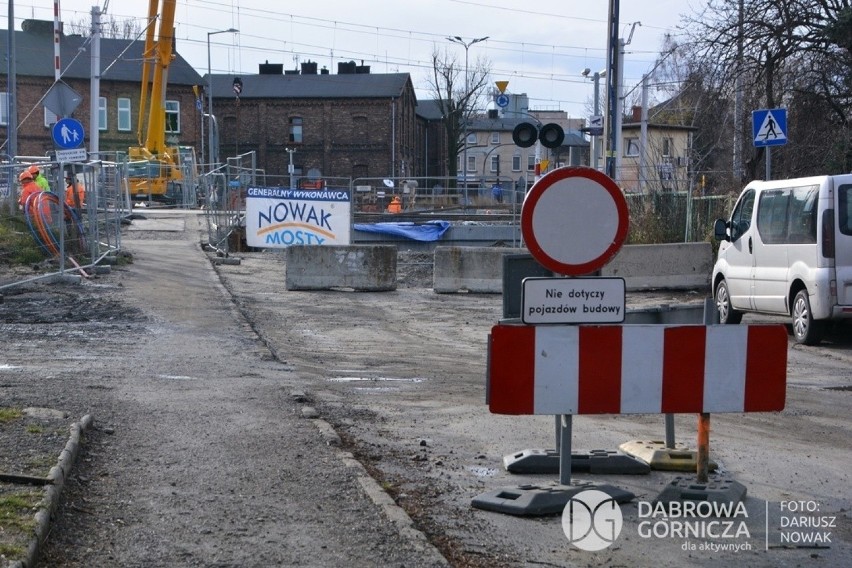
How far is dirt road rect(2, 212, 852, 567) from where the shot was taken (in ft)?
17.2

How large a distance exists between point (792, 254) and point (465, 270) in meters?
8.00

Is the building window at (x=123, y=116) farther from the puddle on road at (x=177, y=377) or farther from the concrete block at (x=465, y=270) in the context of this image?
the puddle on road at (x=177, y=377)

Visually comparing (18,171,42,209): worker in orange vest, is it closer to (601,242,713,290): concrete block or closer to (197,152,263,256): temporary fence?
(197,152,263,256): temporary fence

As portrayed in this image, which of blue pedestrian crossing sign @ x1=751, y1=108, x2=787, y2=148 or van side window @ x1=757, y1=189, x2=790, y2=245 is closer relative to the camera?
van side window @ x1=757, y1=189, x2=790, y2=245

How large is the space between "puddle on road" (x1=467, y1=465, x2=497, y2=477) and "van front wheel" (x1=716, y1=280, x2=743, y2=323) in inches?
396

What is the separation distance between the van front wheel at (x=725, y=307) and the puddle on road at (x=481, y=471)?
33.0 ft

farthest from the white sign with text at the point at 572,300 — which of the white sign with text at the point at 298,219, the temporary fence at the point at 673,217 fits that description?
the white sign with text at the point at 298,219

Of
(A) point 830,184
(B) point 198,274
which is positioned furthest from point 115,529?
(B) point 198,274

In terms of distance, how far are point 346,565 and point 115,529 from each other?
127 cm

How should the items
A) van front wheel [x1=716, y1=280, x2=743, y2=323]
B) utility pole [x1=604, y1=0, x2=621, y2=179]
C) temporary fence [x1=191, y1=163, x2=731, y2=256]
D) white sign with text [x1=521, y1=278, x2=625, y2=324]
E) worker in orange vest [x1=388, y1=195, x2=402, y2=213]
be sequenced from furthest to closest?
1. worker in orange vest [x1=388, y1=195, x2=402, y2=213]
2. utility pole [x1=604, y1=0, x2=621, y2=179]
3. temporary fence [x1=191, y1=163, x2=731, y2=256]
4. van front wheel [x1=716, y1=280, x2=743, y2=323]
5. white sign with text [x1=521, y1=278, x2=625, y2=324]

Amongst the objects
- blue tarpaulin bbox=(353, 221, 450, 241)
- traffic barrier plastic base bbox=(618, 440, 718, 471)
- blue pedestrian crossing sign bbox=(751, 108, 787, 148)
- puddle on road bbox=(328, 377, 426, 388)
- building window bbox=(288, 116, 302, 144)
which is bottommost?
puddle on road bbox=(328, 377, 426, 388)

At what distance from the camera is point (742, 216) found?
51.8 feet

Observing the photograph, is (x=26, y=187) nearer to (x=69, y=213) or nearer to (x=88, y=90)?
(x=69, y=213)

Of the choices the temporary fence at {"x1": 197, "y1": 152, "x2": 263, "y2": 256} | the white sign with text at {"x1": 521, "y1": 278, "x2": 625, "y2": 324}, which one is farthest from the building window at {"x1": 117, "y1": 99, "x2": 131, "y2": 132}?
the white sign with text at {"x1": 521, "y1": 278, "x2": 625, "y2": 324}
